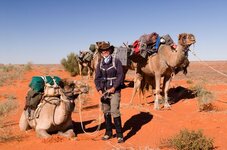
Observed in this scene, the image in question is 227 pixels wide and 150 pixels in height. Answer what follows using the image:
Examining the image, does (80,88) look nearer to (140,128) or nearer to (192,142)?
(140,128)

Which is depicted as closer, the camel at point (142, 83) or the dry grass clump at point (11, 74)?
the camel at point (142, 83)

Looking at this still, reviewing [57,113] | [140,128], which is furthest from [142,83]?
[57,113]

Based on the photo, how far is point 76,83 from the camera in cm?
888

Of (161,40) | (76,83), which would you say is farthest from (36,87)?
(161,40)

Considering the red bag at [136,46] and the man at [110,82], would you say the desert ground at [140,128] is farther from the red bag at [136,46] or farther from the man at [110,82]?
the red bag at [136,46]

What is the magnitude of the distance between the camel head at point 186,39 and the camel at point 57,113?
13.4ft

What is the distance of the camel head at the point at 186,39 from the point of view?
11.1m

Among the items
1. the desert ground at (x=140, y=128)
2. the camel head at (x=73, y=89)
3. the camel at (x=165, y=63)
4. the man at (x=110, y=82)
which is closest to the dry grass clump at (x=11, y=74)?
the camel at (x=165, y=63)

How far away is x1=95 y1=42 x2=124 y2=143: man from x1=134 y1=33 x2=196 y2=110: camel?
12.9 feet

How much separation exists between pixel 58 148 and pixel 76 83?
1.77m

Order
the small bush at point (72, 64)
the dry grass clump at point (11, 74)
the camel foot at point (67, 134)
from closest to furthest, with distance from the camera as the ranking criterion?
the camel foot at point (67, 134), the dry grass clump at point (11, 74), the small bush at point (72, 64)

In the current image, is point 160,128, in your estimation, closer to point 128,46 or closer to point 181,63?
point 181,63

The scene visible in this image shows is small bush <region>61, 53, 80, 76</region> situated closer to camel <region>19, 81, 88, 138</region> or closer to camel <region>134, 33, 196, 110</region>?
camel <region>134, 33, 196, 110</region>

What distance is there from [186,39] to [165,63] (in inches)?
56.4
